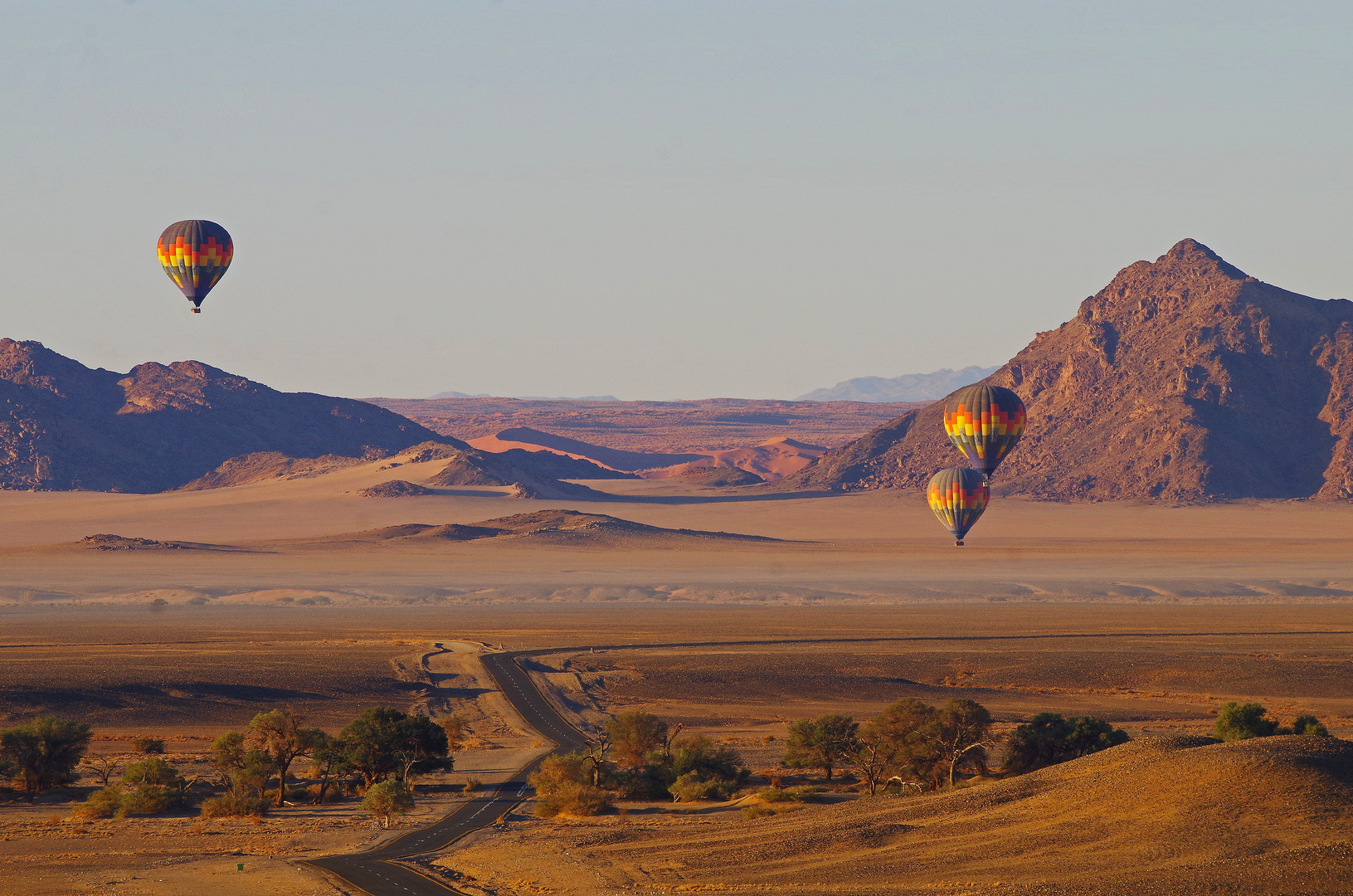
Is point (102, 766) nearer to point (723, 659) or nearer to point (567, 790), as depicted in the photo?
point (567, 790)

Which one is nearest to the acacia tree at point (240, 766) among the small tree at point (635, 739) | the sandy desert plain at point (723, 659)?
the sandy desert plain at point (723, 659)

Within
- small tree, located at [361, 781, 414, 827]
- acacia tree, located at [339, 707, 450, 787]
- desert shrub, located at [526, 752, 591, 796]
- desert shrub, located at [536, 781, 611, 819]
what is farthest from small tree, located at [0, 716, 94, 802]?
desert shrub, located at [536, 781, 611, 819]

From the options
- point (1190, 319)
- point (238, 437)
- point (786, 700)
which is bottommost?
point (786, 700)

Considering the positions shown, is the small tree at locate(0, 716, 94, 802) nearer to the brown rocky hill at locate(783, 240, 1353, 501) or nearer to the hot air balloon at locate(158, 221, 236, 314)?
the hot air balloon at locate(158, 221, 236, 314)

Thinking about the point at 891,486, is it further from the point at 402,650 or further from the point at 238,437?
the point at 402,650

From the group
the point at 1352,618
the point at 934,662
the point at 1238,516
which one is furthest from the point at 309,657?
the point at 1238,516

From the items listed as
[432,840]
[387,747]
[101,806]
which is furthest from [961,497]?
[101,806]

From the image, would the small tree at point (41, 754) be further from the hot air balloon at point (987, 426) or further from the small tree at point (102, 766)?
the hot air balloon at point (987, 426)

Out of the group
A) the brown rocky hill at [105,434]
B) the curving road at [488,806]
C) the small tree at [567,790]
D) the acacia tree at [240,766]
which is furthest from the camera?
the brown rocky hill at [105,434]
